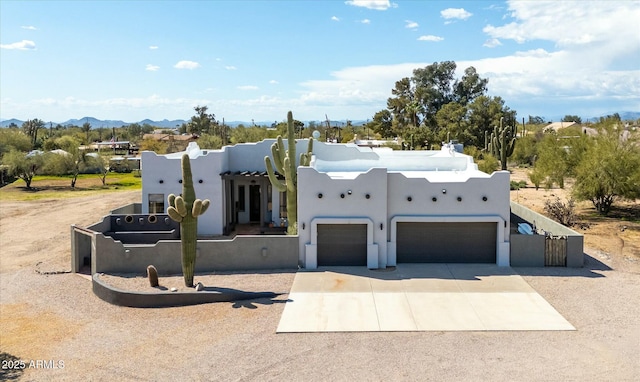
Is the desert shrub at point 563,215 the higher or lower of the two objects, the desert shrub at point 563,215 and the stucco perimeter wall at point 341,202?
the lower

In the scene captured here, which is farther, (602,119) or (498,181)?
(602,119)

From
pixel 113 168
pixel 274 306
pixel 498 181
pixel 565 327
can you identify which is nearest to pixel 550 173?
pixel 498 181

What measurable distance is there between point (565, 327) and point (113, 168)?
64329mm

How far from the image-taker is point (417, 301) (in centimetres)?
1714

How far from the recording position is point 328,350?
545 inches

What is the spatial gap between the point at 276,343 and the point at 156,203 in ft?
47.3

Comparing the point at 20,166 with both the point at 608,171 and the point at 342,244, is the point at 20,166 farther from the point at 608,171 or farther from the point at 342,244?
the point at 608,171

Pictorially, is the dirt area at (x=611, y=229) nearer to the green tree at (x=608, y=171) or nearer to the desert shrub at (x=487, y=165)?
the green tree at (x=608, y=171)

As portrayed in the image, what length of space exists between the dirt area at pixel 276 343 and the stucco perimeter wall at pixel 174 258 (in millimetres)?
792

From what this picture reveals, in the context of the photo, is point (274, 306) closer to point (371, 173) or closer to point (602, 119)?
point (371, 173)

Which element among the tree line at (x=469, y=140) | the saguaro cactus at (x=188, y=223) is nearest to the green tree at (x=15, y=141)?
the tree line at (x=469, y=140)

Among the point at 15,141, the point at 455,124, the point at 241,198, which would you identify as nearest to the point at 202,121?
the point at 15,141

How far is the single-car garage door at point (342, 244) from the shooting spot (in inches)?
835

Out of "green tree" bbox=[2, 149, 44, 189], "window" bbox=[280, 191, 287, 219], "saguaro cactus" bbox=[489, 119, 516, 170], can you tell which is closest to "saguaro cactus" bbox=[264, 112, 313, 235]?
"window" bbox=[280, 191, 287, 219]
